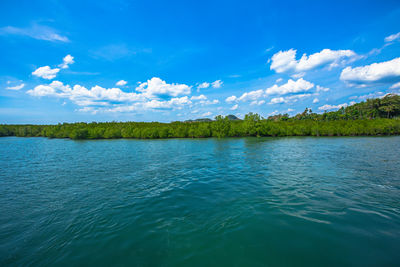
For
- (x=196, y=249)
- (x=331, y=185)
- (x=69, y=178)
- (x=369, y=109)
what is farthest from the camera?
(x=369, y=109)

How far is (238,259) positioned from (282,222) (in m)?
3.49

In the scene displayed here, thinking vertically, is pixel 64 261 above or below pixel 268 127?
below

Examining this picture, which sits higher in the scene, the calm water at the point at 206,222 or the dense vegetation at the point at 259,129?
the dense vegetation at the point at 259,129

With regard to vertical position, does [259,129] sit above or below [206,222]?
above

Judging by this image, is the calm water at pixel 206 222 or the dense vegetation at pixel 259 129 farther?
the dense vegetation at pixel 259 129

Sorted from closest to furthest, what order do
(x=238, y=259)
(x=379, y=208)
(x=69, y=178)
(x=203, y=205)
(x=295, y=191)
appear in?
(x=238, y=259) < (x=379, y=208) < (x=203, y=205) < (x=295, y=191) < (x=69, y=178)

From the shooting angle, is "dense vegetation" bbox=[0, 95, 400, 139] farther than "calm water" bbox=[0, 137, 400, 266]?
Yes

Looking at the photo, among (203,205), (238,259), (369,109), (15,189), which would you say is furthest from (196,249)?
(369,109)

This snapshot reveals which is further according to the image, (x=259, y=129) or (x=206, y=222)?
(x=259, y=129)

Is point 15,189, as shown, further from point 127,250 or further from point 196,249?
point 196,249

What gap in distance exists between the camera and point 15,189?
15.3 meters

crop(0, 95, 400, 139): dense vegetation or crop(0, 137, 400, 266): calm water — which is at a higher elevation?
crop(0, 95, 400, 139): dense vegetation

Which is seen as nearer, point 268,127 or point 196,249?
point 196,249

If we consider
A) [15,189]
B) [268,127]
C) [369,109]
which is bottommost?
[15,189]
